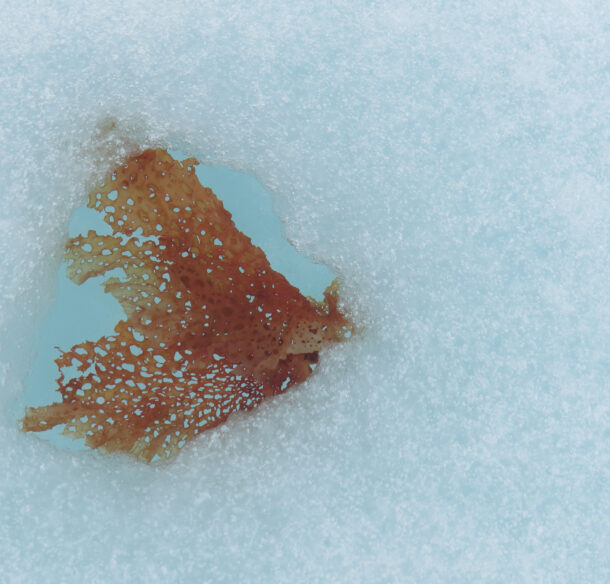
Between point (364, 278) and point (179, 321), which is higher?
point (364, 278)

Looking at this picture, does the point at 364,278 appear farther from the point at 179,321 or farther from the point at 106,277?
the point at 106,277

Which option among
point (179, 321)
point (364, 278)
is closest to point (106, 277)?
point (179, 321)

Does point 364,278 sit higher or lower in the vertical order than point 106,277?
higher

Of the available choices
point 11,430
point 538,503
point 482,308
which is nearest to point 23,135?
point 11,430
